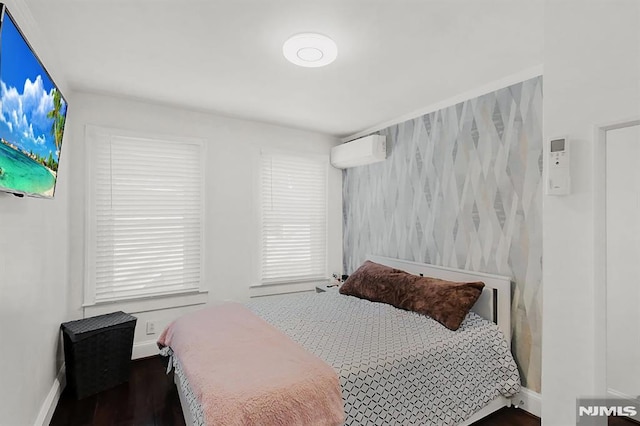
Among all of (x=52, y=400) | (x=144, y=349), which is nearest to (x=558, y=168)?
(x=52, y=400)

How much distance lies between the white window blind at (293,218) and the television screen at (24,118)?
230 centimetres

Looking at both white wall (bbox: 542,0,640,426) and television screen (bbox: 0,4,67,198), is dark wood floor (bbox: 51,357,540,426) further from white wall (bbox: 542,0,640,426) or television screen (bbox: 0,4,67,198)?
television screen (bbox: 0,4,67,198)

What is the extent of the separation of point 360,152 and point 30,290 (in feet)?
10.4

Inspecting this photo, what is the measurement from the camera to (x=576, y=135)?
1.62m

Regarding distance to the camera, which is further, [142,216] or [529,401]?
[142,216]

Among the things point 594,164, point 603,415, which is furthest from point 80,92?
point 603,415

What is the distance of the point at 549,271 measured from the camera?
172 cm

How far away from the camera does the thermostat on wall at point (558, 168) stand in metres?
1.62

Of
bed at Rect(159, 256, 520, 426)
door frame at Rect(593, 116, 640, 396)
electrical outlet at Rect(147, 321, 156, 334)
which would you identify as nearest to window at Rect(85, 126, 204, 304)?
electrical outlet at Rect(147, 321, 156, 334)

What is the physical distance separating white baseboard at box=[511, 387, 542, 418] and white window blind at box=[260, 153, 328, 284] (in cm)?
248

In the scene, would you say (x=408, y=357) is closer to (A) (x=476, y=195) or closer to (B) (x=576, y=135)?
(B) (x=576, y=135)

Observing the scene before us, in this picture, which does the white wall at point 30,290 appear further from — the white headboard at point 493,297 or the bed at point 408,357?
the white headboard at point 493,297

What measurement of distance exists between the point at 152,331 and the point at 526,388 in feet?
10.9

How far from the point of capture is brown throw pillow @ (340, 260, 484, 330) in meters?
2.52
